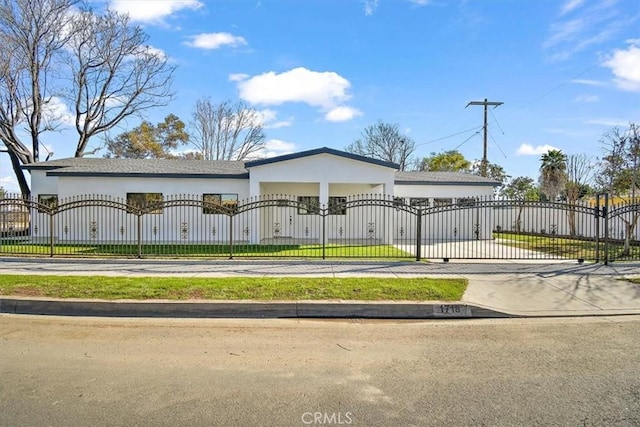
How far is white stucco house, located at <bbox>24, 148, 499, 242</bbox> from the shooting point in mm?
18344

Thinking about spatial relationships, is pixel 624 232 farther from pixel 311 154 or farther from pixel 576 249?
pixel 311 154

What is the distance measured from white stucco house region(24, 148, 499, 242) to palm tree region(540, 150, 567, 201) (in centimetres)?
1545

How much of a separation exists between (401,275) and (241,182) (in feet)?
38.4

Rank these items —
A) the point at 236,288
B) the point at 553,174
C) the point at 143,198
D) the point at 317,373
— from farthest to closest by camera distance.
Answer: the point at 553,174 → the point at 143,198 → the point at 236,288 → the point at 317,373

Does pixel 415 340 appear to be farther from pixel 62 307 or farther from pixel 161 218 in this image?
pixel 161 218

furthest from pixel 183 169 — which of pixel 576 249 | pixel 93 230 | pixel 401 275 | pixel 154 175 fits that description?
pixel 576 249

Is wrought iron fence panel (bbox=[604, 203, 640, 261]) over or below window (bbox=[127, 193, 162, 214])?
below

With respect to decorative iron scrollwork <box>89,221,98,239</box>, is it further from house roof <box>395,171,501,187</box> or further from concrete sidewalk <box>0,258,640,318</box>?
house roof <box>395,171,501,187</box>

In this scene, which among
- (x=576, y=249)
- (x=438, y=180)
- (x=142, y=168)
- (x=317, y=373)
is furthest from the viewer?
(x=438, y=180)

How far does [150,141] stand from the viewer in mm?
45125

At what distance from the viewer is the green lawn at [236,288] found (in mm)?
7621

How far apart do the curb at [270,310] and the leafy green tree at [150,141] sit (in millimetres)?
40667

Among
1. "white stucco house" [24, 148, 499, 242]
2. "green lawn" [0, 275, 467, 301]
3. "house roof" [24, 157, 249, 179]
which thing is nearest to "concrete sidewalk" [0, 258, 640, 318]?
"green lawn" [0, 275, 467, 301]

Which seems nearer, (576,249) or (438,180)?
(576,249)
